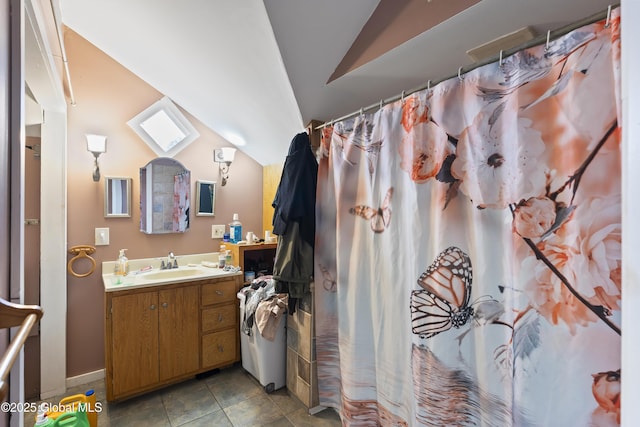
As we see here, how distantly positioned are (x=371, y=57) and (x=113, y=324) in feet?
7.46

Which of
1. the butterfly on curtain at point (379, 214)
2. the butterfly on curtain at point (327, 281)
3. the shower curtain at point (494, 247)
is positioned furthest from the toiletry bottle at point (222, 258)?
the butterfly on curtain at point (379, 214)

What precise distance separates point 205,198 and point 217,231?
337 mm

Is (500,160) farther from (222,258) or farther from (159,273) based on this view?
(159,273)

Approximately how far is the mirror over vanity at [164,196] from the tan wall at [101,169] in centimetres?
6

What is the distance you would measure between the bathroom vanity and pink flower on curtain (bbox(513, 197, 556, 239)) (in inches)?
78.8

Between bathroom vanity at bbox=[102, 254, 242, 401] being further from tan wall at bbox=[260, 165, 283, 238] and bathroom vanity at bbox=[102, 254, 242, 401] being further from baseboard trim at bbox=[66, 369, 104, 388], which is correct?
tan wall at bbox=[260, 165, 283, 238]

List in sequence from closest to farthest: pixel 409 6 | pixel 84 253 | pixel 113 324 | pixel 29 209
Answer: pixel 409 6, pixel 113 324, pixel 29 209, pixel 84 253

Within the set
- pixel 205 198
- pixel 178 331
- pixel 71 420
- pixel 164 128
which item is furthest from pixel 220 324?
pixel 164 128

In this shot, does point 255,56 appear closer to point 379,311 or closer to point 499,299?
point 379,311

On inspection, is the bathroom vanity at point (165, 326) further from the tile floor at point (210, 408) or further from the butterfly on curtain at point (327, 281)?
the butterfly on curtain at point (327, 281)

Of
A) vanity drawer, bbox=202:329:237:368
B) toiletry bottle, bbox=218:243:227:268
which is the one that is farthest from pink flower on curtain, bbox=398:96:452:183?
vanity drawer, bbox=202:329:237:368

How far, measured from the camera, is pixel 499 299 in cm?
104

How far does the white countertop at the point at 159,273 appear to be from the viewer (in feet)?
6.52

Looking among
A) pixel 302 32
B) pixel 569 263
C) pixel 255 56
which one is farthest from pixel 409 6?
pixel 569 263
